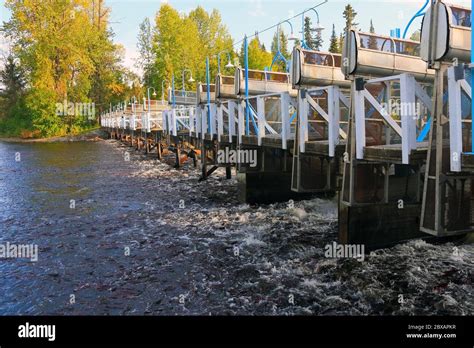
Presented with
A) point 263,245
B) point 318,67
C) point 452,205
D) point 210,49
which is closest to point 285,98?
point 318,67

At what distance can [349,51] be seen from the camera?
8.16 metres

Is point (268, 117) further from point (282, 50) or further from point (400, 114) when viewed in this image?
point (282, 50)

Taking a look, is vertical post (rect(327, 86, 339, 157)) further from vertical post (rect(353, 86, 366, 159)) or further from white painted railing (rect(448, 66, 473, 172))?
white painted railing (rect(448, 66, 473, 172))

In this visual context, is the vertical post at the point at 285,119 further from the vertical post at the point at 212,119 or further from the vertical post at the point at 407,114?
the vertical post at the point at 212,119

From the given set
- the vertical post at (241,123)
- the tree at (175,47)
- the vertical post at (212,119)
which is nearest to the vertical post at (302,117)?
the vertical post at (241,123)

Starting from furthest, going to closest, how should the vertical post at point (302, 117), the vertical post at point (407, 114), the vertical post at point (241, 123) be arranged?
the vertical post at point (241, 123) < the vertical post at point (302, 117) < the vertical post at point (407, 114)

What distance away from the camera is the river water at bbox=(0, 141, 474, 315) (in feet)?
21.8

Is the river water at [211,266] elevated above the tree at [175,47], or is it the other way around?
the tree at [175,47]

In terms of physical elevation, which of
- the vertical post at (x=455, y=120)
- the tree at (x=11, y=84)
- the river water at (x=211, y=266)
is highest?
the tree at (x=11, y=84)

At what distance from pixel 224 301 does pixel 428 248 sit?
4.51 m

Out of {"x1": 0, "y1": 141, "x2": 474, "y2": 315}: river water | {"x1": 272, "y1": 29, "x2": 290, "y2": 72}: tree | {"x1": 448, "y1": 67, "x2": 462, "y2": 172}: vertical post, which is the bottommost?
{"x1": 0, "y1": 141, "x2": 474, "y2": 315}: river water

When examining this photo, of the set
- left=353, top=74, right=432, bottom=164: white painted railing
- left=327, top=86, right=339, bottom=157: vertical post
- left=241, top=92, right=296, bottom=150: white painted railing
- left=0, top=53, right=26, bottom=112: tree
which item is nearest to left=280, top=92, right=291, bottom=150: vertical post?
left=241, top=92, right=296, bottom=150: white painted railing

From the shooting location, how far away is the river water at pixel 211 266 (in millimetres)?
6637
